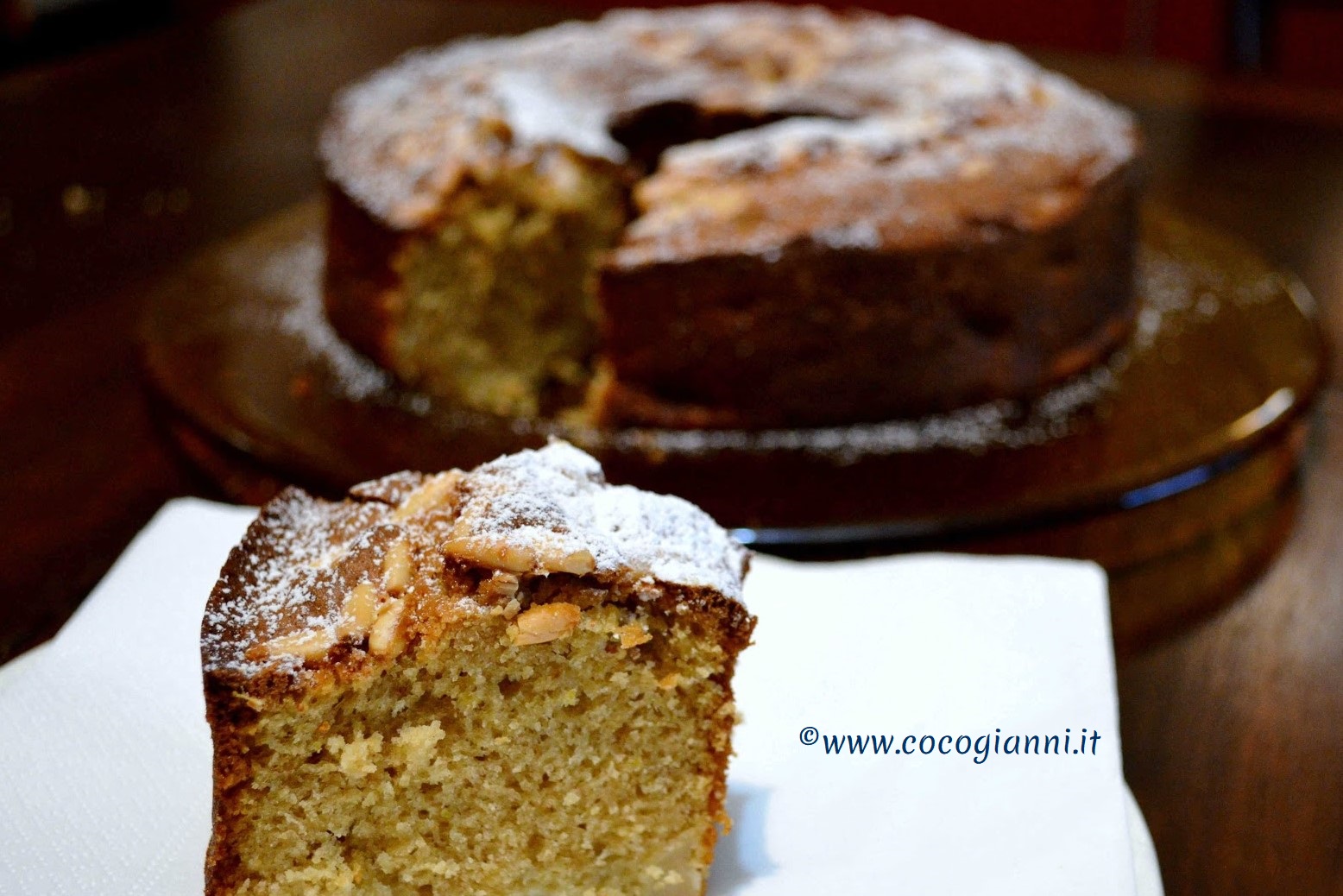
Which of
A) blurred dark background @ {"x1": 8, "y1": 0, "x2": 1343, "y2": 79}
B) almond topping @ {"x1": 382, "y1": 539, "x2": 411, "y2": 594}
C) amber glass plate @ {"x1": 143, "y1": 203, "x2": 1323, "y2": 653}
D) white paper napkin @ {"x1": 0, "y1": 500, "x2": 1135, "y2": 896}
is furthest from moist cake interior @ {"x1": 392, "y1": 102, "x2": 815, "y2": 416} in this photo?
blurred dark background @ {"x1": 8, "y1": 0, "x2": 1343, "y2": 79}

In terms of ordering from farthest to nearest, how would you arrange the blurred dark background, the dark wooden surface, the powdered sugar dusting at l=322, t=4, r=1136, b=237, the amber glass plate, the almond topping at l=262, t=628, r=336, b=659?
the blurred dark background < the powdered sugar dusting at l=322, t=4, r=1136, b=237 < the amber glass plate < the dark wooden surface < the almond topping at l=262, t=628, r=336, b=659

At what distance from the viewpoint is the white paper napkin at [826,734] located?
1204 millimetres

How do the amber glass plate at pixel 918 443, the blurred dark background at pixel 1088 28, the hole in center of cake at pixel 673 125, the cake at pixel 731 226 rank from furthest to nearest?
the blurred dark background at pixel 1088 28
the hole in center of cake at pixel 673 125
the cake at pixel 731 226
the amber glass plate at pixel 918 443

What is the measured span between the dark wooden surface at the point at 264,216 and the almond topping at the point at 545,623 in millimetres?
626

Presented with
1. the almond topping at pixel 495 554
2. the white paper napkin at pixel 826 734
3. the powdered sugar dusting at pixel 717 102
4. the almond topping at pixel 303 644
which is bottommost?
the powdered sugar dusting at pixel 717 102

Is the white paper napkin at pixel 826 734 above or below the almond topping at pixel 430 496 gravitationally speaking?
below

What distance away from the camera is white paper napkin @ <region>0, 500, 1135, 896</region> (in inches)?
47.4

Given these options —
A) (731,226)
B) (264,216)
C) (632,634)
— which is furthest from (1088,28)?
(632,634)

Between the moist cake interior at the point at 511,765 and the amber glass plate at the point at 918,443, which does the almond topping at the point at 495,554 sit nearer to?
the moist cake interior at the point at 511,765

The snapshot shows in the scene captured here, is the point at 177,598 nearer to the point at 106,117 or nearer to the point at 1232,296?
the point at 1232,296

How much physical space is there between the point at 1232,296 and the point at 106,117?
2526 mm

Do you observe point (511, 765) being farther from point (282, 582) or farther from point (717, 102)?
point (717, 102)

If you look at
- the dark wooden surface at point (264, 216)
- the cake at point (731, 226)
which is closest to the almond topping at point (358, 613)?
→ the dark wooden surface at point (264, 216)

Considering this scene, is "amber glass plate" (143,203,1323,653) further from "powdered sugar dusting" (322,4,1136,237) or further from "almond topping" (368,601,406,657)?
"almond topping" (368,601,406,657)
